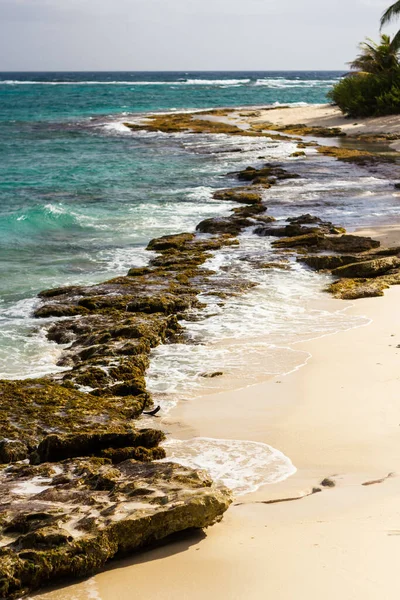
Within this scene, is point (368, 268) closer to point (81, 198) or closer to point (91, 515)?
point (91, 515)

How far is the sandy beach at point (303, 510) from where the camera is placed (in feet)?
14.1

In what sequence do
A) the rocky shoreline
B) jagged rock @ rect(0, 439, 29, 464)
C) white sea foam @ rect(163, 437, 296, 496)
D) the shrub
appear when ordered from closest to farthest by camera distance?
the rocky shoreline → white sea foam @ rect(163, 437, 296, 496) → jagged rock @ rect(0, 439, 29, 464) → the shrub

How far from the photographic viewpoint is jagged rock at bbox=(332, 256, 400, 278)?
13258 millimetres

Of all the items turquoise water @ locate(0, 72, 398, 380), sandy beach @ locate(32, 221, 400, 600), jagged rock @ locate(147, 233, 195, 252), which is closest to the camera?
sandy beach @ locate(32, 221, 400, 600)

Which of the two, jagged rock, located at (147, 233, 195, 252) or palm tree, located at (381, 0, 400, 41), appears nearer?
jagged rock, located at (147, 233, 195, 252)

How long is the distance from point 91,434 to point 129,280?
678cm

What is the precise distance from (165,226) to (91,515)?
46.5ft

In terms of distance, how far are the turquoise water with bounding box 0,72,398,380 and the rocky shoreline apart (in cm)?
60

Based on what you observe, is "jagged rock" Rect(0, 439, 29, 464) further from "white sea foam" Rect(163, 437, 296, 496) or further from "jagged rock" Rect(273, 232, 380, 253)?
"jagged rock" Rect(273, 232, 380, 253)

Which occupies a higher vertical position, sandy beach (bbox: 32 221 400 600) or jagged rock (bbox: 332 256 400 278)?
jagged rock (bbox: 332 256 400 278)

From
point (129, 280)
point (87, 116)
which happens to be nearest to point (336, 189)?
point (129, 280)

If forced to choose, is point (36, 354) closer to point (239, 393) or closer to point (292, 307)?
point (239, 393)

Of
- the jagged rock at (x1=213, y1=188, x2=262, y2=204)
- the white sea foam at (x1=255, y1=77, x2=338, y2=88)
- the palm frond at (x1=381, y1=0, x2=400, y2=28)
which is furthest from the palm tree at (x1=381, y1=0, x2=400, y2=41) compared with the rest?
the white sea foam at (x1=255, y1=77, x2=338, y2=88)

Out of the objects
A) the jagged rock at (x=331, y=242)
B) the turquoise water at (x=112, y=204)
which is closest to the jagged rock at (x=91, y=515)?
the turquoise water at (x=112, y=204)
